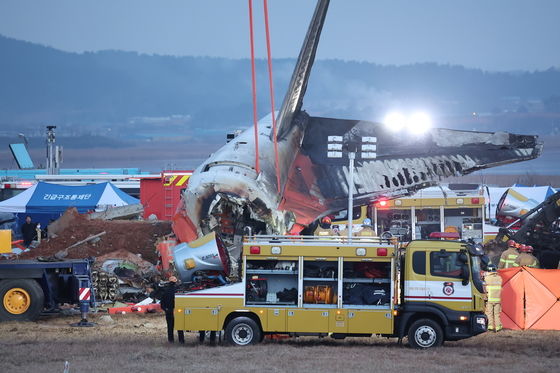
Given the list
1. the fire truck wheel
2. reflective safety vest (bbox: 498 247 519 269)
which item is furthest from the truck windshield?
reflective safety vest (bbox: 498 247 519 269)

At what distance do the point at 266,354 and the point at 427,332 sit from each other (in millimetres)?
3257

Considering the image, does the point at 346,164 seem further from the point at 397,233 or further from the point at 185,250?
the point at 185,250

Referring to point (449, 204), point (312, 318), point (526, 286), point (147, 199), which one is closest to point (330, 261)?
point (312, 318)

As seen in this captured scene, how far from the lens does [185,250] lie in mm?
21859

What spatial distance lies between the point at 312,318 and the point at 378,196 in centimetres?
1641

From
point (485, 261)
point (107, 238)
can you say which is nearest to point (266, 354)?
point (485, 261)

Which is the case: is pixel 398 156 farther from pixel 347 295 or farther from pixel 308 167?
pixel 347 295

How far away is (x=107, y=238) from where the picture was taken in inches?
1347

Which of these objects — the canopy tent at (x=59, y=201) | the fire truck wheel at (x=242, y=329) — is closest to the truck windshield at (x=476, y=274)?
the fire truck wheel at (x=242, y=329)

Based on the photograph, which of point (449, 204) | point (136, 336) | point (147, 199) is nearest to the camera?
point (136, 336)

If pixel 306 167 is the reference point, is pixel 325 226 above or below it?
below

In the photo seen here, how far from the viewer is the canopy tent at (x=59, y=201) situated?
46.2m

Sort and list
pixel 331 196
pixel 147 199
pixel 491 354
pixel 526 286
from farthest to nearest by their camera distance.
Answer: pixel 147 199 → pixel 331 196 → pixel 526 286 → pixel 491 354

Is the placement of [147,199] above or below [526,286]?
above
